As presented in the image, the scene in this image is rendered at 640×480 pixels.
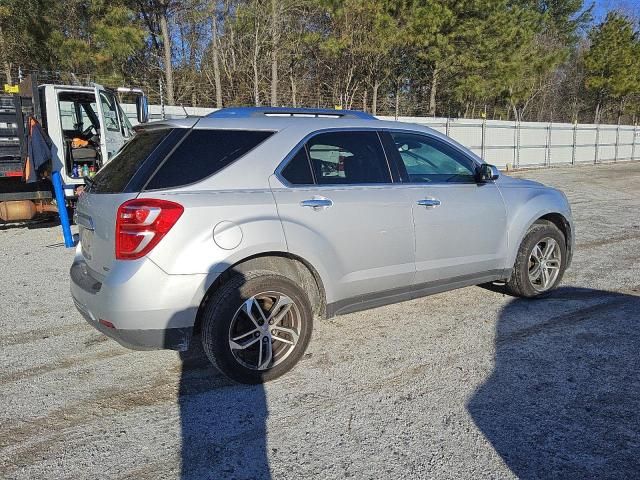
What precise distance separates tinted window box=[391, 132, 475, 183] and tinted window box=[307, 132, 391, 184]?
238mm

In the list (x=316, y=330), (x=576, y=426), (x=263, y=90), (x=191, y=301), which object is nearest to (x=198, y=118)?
(x=191, y=301)

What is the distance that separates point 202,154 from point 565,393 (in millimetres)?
2834

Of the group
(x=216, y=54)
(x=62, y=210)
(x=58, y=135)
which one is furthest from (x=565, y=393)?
(x=216, y=54)

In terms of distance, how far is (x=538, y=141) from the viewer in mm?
24734

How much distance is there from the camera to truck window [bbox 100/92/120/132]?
8.91 metres

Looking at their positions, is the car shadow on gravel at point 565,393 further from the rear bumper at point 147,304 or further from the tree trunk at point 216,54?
the tree trunk at point 216,54

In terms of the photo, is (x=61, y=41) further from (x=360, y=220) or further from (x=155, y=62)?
(x=360, y=220)

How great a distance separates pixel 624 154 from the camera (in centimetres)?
3164

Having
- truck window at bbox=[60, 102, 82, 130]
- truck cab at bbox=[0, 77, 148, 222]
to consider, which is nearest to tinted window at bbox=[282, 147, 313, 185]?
truck cab at bbox=[0, 77, 148, 222]

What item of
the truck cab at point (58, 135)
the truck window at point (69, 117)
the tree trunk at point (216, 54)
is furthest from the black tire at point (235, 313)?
the tree trunk at point (216, 54)

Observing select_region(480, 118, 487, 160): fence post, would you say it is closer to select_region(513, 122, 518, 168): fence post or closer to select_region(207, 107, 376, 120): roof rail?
select_region(513, 122, 518, 168): fence post

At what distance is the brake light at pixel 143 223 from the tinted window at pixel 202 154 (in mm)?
157

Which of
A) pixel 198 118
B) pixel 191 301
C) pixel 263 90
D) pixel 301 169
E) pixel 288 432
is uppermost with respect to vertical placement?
pixel 263 90

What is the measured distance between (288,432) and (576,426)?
1657 millimetres
